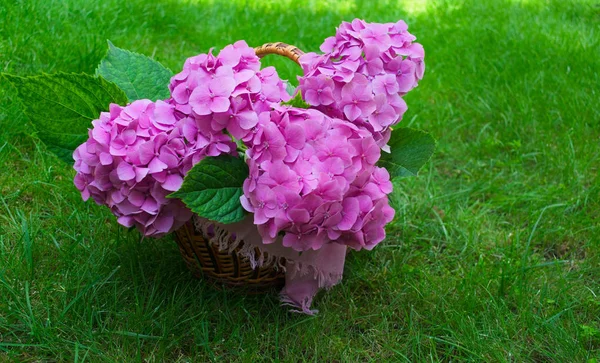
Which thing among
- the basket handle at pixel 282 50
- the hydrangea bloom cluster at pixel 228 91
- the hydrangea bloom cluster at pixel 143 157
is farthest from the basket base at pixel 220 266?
the basket handle at pixel 282 50

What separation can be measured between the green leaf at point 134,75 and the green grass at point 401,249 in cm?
35

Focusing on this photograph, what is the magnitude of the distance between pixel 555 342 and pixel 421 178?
0.83 meters

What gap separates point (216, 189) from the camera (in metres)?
1.17

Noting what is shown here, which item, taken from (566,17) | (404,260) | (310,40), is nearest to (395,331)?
(404,260)

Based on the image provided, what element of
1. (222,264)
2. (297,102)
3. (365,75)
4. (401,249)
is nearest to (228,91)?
(297,102)

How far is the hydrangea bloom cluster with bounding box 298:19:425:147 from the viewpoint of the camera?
1.25 meters

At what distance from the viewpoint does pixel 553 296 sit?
1.50 metres

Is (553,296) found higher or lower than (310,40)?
higher

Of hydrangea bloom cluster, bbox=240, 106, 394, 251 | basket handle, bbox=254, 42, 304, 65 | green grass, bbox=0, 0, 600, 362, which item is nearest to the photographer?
hydrangea bloom cluster, bbox=240, 106, 394, 251

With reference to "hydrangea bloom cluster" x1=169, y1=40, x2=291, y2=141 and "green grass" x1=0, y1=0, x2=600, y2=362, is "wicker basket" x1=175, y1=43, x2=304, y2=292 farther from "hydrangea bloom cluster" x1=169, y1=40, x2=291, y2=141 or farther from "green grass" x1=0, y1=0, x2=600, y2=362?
"hydrangea bloom cluster" x1=169, y1=40, x2=291, y2=141

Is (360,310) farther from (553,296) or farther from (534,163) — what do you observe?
(534,163)

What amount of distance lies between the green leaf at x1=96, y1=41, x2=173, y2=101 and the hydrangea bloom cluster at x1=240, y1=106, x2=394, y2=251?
387mm

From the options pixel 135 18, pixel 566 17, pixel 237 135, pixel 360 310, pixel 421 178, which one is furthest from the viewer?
pixel 566 17

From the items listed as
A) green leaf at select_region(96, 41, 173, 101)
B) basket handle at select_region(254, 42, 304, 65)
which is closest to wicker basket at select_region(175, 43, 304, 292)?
basket handle at select_region(254, 42, 304, 65)
